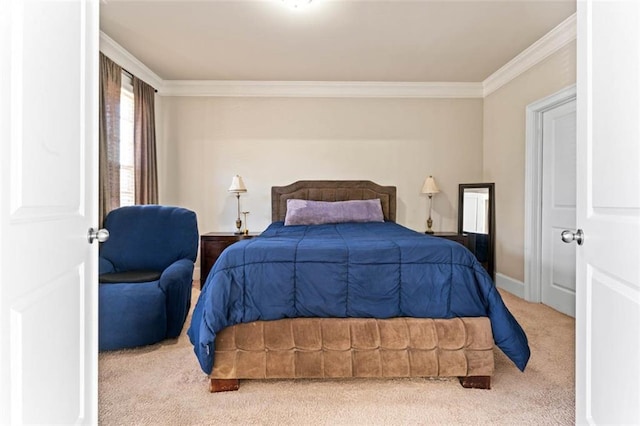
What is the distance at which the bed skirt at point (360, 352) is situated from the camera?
1.95 meters

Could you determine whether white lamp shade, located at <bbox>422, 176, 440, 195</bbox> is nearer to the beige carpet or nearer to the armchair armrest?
the beige carpet

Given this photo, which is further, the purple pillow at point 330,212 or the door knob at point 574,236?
the purple pillow at point 330,212

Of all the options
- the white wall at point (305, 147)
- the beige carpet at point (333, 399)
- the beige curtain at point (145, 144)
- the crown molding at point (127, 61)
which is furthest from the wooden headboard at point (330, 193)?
the beige carpet at point (333, 399)

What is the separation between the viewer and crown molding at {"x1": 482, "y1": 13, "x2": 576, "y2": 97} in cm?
306

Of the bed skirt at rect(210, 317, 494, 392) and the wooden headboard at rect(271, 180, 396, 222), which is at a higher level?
the wooden headboard at rect(271, 180, 396, 222)

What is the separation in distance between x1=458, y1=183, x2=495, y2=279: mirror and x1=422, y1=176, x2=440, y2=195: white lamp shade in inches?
15.2

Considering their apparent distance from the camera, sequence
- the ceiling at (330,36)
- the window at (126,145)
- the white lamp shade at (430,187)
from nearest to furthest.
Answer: the ceiling at (330,36) < the window at (126,145) < the white lamp shade at (430,187)

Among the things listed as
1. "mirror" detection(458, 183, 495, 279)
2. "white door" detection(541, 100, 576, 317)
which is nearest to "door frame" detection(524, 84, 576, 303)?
"white door" detection(541, 100, 576, 317)

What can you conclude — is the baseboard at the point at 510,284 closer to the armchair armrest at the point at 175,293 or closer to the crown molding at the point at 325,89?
the crown molding at the point at 325,89

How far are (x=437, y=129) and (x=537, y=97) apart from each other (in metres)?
1.26

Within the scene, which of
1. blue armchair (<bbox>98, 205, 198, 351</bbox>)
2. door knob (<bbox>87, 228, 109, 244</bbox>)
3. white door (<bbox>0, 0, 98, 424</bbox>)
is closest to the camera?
white door (<bbox>0, 0, 98, 424</bbox>)

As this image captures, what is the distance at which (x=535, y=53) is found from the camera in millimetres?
3488

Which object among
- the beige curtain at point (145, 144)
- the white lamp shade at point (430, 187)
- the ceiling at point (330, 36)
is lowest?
the white lamp shade at point (430, 187)

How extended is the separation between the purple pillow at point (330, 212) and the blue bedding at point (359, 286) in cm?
189
